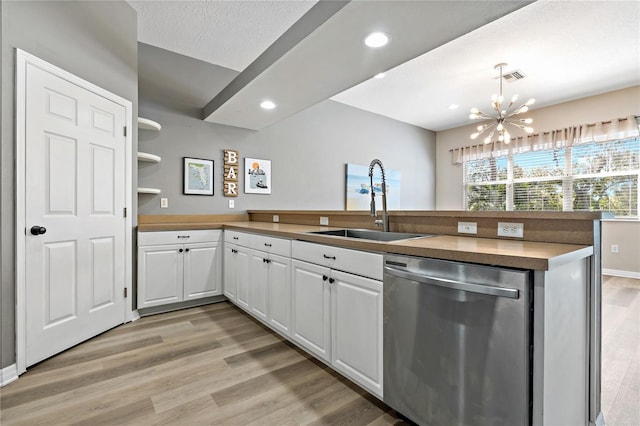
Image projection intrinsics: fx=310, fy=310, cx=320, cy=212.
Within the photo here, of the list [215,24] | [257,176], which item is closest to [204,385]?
[257,176]

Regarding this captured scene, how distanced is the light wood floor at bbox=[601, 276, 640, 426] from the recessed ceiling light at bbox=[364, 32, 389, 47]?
8.15 ft

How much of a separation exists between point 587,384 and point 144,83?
4.26 m

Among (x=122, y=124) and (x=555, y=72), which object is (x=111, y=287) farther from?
(x=555, y=72)

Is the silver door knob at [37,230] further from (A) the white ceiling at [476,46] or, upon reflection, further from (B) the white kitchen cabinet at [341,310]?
(A) the white ceiling at [476,46]

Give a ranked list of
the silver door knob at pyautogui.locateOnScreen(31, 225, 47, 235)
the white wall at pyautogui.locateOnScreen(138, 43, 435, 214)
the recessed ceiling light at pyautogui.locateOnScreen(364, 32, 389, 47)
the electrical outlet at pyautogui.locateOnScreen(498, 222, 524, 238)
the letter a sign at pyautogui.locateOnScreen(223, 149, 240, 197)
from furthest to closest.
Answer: the letter a sign at pyautogui.locateOnScreen(223, 149, 240, 197), the white wall at pyautogui.locateOnScreen(138, 43, 435, 214), the recessed ceiling light at pyautogui.locateOnScreen(364, 32, 389, 47), the silver door knob at pyautogui.locateOnScreen(31, 225, 47, 235), the electrical outlet at pyautogui.locateOnScreen(498, 222, 524, 238)

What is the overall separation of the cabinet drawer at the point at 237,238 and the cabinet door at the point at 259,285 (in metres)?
0.15

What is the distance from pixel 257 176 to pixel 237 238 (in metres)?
1.48

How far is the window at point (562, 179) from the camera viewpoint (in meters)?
4.64

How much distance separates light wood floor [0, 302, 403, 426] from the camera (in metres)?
1.54

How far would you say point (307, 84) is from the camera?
2896 millimetres

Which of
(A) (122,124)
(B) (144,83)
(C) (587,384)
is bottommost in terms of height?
(C) (587,384)

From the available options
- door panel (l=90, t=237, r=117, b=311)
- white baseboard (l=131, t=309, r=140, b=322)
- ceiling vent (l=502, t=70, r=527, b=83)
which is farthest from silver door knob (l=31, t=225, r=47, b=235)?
ceiling vent (l=502, t=70, r=527, b=83)

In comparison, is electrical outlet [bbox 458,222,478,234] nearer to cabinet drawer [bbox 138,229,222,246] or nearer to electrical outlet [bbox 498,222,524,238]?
electrical outlet [bbox 498,222,524,238]

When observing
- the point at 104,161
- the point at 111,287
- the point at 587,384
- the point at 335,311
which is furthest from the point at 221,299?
the point at 587,384
